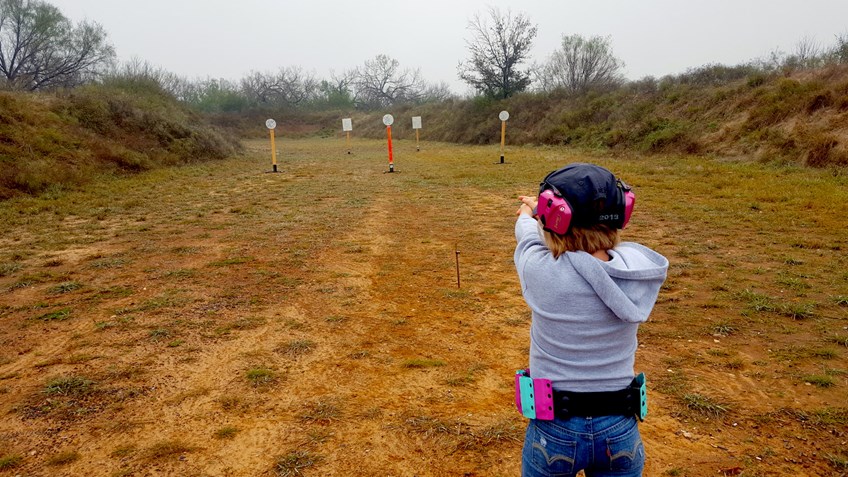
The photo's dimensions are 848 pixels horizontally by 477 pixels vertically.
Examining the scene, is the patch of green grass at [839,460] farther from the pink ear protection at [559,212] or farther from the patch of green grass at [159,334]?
the patch of green grass at [159,334]

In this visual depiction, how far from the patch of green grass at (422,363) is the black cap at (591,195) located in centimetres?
235

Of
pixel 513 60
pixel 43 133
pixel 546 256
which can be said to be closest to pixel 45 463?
pixel 546 256

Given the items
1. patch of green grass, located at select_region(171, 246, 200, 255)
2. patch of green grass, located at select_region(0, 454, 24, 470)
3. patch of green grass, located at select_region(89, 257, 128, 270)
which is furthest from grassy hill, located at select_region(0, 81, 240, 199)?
patch of green grass, located at select_region(0, 454, 24, 470)

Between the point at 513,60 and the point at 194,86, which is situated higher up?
the point at 194,86

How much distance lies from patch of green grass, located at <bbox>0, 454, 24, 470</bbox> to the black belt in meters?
2.75

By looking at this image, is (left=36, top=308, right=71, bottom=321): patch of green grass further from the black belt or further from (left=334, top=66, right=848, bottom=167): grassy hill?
(left=334, top=66, right=848, bottom=167): grassy hill

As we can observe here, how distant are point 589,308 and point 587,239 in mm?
197

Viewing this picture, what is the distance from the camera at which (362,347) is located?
3846mm

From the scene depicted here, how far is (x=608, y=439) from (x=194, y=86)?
2805 inches

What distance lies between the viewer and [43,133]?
13.1 metres

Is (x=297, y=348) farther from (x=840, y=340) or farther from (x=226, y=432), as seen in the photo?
(x=840, y=340)

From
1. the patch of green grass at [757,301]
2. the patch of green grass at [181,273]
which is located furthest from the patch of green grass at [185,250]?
the patch of green grass at [757,301]

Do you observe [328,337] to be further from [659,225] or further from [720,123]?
[720,123]

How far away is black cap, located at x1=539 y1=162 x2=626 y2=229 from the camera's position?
1.38m
